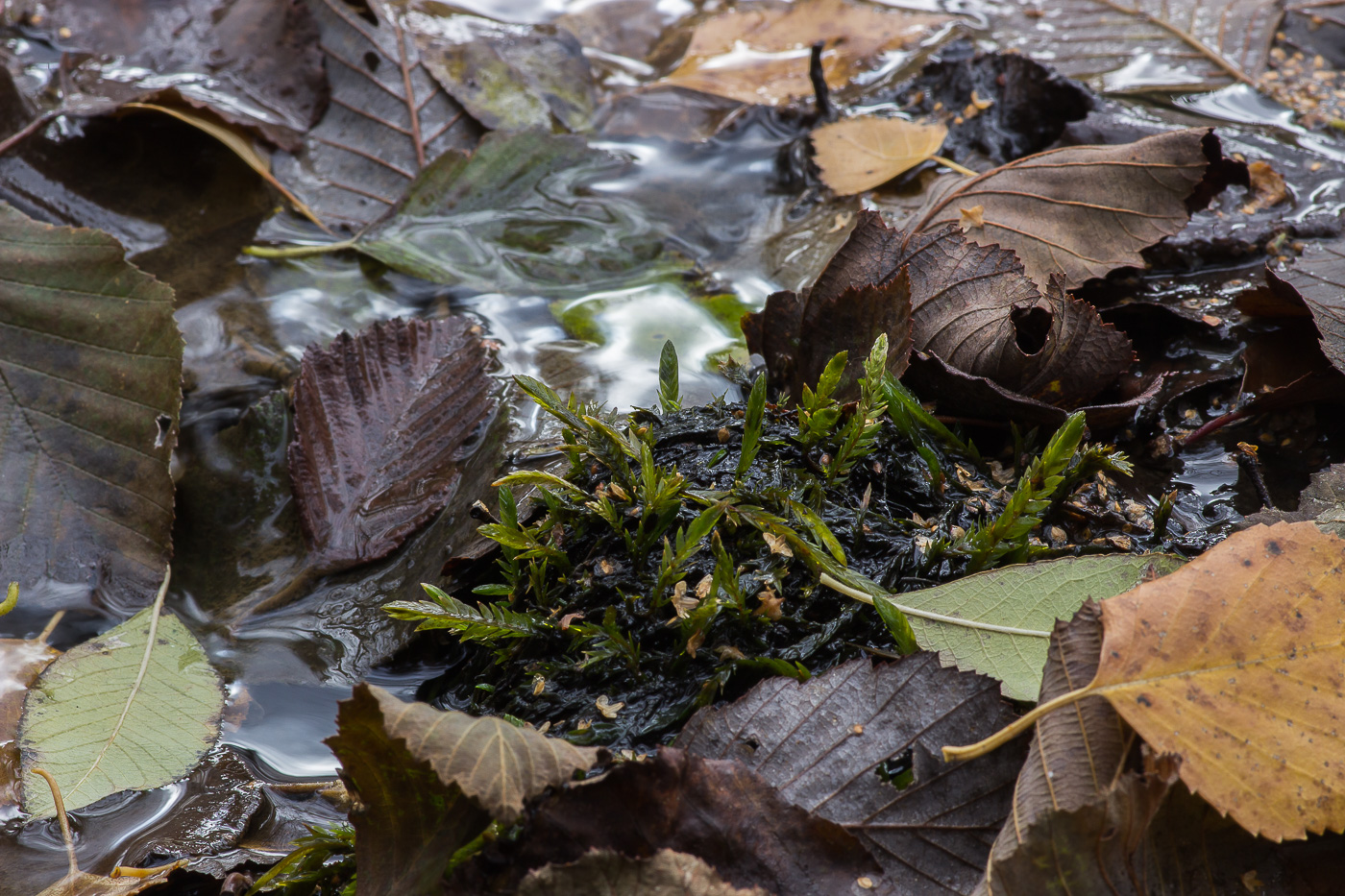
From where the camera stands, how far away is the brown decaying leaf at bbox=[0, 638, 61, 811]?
183 centimetres

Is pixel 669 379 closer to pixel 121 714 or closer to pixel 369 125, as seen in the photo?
pixel 121 714

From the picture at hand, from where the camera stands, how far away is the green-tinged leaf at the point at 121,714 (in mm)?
1815

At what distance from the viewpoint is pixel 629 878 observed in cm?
125

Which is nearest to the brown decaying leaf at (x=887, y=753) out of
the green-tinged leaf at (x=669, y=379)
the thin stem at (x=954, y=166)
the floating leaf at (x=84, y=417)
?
the green-tinged leaf at (x=669, y=379)

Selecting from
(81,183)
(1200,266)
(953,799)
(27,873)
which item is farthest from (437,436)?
(1200,266)

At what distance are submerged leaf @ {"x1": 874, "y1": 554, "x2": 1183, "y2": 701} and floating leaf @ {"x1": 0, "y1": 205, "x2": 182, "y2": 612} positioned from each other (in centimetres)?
184

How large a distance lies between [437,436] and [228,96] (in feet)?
7.05

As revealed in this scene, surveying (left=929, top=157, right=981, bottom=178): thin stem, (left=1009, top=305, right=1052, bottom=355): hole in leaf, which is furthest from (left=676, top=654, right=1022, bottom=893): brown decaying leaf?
(left=929, top=157, right=981, bottom=178): thin stem

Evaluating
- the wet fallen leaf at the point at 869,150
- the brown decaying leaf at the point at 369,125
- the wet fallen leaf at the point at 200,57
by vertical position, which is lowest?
the wet fallen leaf at the point at 869,150

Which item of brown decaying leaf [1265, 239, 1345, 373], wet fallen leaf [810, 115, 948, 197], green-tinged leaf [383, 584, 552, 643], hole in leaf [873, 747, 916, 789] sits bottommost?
hole in leaf [873, 747, 916, 789]

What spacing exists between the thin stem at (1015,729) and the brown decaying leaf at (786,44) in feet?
9.14

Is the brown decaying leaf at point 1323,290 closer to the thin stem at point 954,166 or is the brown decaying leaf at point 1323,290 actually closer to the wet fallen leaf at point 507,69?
the thin stem at point 954,166

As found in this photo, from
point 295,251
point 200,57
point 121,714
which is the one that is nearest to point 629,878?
point 121,714

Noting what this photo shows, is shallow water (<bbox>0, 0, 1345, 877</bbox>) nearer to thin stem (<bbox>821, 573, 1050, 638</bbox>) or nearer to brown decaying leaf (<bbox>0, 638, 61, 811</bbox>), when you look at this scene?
brown decaying leaf (<bbox>0, 638, 61, 811</bbox>)
